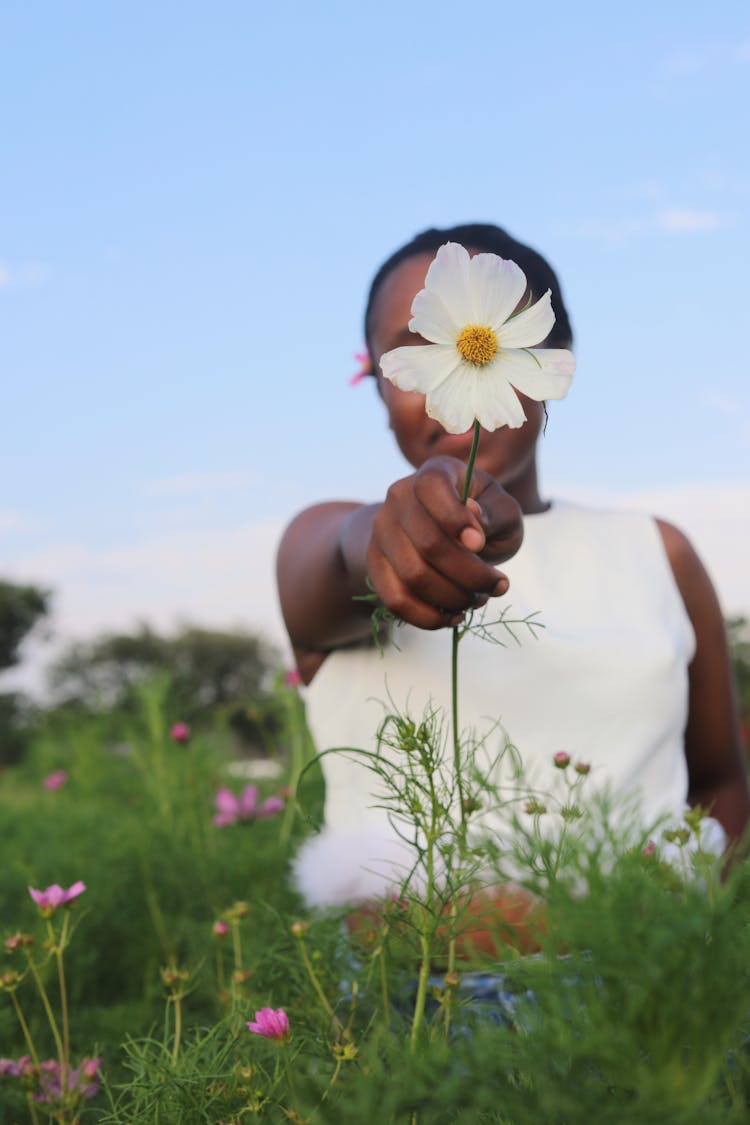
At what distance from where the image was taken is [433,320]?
2.25ft

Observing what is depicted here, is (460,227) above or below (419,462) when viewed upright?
above

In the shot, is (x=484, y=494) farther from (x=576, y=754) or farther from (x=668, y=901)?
(x=576, y=754)

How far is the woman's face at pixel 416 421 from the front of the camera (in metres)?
1.41

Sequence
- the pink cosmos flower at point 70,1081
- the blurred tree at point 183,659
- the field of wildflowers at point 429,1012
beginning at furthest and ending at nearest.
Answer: the blurred tree at point 183,659 < the pink cosmos flower at point 70,1081 < the field of wildflowers at point 429,1012

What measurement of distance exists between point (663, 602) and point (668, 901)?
1.14 m

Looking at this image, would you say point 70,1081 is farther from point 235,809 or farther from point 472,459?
point 235,809

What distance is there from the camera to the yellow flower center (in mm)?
687

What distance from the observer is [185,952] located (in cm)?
184

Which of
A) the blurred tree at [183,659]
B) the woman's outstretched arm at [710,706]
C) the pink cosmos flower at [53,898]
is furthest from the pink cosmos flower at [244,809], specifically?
the blurred tree at [183,659]

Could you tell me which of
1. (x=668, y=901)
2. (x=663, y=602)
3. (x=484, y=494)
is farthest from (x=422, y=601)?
(x=663, y=602)

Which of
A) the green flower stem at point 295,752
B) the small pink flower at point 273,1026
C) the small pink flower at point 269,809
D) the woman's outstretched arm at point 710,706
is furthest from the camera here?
the small pink flower at point 269,809

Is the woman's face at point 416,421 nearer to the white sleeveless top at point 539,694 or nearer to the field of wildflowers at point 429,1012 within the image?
the white sleeveless top at point 539,694

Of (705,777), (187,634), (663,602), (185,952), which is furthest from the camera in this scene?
(187,634)

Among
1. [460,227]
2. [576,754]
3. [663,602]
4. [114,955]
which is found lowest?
[114,955]
